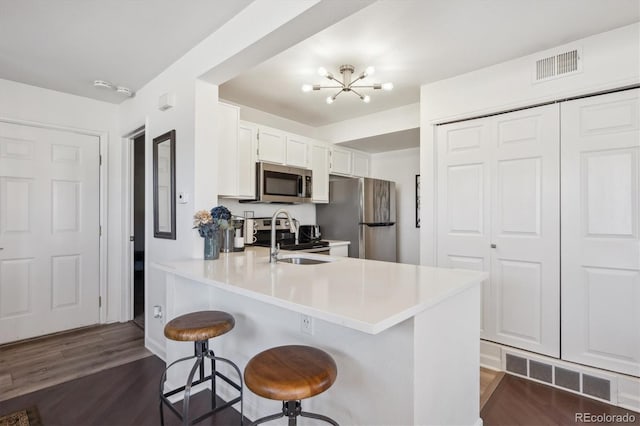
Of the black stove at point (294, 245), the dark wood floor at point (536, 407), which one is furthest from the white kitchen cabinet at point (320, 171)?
the dark wood floor at point (536, 407)

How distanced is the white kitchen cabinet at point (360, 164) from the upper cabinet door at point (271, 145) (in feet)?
4.43

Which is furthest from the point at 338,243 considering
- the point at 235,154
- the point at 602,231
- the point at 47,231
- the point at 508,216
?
the point at 47,231

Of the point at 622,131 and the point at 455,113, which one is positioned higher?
the point at 455,113

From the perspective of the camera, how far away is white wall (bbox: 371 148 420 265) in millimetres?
4613

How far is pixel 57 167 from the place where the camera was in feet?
10.9

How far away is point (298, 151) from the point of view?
385 centimetres

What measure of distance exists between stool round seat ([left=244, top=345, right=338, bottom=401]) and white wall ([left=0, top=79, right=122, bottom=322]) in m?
3.04

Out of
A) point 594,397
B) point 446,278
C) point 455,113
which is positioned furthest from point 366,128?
point 594,397

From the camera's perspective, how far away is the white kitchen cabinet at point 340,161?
170 inches

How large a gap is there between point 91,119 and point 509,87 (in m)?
4.05

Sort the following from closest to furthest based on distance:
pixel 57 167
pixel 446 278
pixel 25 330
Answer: pixel 446 278 → pixel 25 330 → pixel 57 167

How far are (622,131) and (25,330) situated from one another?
5206mm

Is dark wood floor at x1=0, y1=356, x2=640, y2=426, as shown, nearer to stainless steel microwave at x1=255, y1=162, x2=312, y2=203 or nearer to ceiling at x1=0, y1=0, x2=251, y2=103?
stainless steel microwave at x1=255, y1=162, x2=312, y2=203

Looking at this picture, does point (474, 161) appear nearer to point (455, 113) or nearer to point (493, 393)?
point (455, 113)
